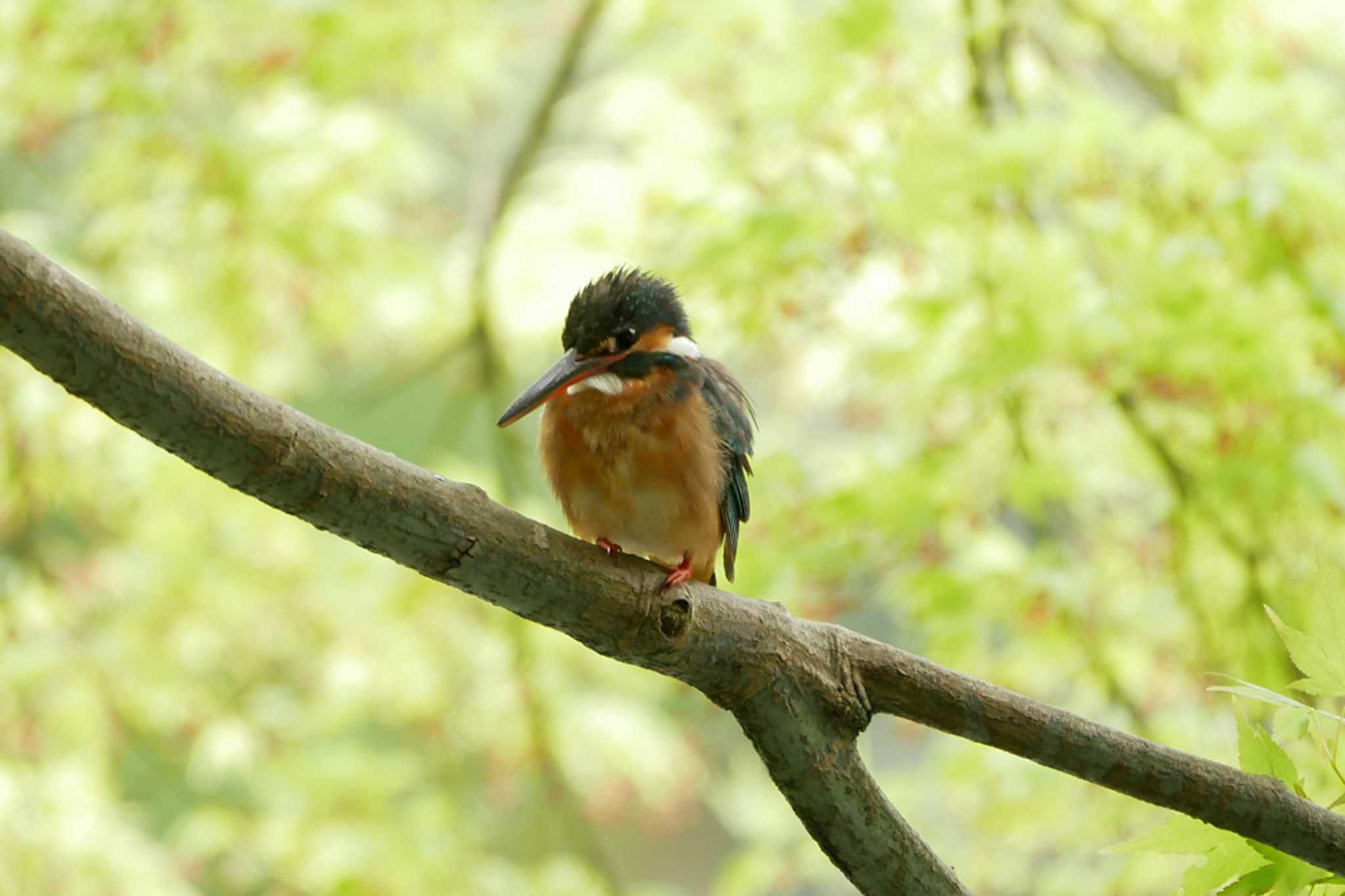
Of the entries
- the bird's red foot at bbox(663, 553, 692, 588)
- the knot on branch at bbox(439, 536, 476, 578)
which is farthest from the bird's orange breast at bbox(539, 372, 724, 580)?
the knot on branch at bbox(439, 536, 476, 578)

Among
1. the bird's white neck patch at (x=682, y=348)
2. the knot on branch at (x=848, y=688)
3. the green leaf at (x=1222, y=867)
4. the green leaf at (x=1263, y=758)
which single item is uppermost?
the bird's white neck patch at (x=682, y=348)

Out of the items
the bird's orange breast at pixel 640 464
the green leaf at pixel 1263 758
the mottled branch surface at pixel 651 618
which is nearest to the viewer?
the mottled branch surface at pixel 651 618

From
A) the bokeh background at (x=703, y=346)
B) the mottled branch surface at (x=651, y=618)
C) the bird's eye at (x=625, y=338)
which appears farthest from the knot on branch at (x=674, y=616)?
the bokeh background at (x=703, y=346)

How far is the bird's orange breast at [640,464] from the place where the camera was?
1.67 meters

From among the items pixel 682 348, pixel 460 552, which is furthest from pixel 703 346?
pixel 460 552

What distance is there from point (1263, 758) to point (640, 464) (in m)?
0.84

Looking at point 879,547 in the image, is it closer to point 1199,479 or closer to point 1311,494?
point 1199,479

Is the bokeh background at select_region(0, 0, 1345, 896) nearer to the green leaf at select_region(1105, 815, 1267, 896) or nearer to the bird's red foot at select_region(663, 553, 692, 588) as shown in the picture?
the green leaf at select_region(1105, 815, 1267, 896)

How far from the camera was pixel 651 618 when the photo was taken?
1166 mm

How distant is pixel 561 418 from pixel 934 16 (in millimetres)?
1858

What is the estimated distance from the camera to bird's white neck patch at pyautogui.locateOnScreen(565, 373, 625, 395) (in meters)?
1.68

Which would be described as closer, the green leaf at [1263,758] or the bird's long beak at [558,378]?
the green leaf at [1263,758]

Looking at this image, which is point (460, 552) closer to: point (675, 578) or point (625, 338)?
point (675, 578)

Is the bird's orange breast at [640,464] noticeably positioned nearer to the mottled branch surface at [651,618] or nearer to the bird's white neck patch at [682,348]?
the bird's white neck patch at [682,348]
